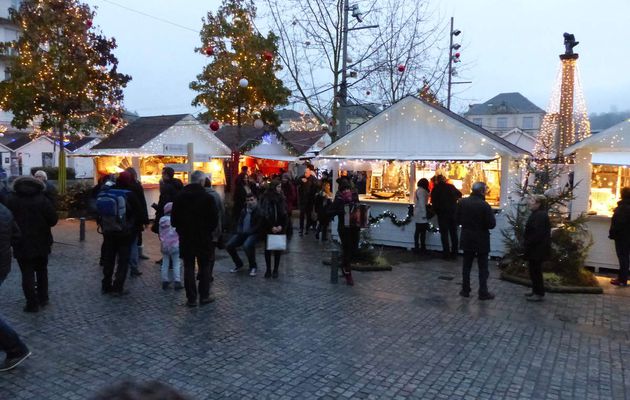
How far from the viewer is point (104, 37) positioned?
17.4 meters

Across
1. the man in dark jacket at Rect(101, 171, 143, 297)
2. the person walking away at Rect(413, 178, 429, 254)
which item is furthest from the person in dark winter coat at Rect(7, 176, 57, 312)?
the person walking away at Rect(413, 178, 429, 254)

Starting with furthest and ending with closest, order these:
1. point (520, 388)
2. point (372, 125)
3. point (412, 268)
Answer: point (372, 125) < point (412, 268) < point (520, 388)

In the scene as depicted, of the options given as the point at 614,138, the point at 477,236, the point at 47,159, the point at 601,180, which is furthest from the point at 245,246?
the point at 47,159

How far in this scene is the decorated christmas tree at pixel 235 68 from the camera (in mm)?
16438

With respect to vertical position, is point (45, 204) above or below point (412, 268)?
above

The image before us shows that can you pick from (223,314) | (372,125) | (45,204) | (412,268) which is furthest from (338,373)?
(372,125)

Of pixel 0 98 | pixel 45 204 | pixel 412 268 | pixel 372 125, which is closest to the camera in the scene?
pixel 45 204

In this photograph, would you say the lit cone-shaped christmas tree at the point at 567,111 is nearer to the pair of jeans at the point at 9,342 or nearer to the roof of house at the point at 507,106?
the pair of jeans at the point at 9,342

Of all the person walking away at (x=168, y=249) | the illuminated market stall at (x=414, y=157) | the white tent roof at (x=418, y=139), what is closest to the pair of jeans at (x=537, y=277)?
the illuminated market stall at (x=414, y=157)

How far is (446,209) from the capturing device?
35.6 feet

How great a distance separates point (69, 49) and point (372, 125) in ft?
34.9

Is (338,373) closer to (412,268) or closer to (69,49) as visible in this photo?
(412,268)

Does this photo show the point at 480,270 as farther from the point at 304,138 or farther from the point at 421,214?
the point at 304,138

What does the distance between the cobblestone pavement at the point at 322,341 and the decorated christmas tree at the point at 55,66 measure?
985 centimetres
